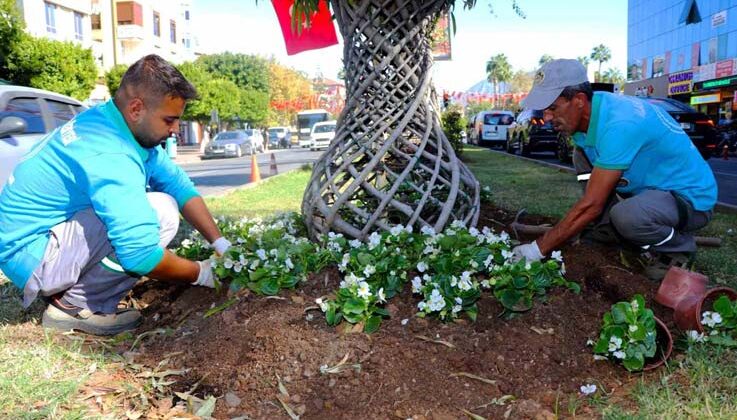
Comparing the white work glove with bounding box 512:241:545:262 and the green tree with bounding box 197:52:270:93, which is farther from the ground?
the green tree with bounding box 197:52:270:93

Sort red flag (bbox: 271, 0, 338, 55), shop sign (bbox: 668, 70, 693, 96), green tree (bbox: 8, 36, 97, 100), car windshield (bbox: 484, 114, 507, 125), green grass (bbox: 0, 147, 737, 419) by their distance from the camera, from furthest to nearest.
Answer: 1. shop sign (bbox: 668, 70, 693, 96)
2. car windshield (bbox: 484, 114, 507, 125)
3. green tree (bbox: 8, 36, 97, 100)
4. red flag (bbox: 271, 0, 338, 55)
5. green grass (bbox: 0, 147, 737, 419)

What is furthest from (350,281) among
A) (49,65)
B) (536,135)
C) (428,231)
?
(49,65)

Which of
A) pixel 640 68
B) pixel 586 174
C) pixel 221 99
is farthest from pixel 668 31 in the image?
pixel 586 174

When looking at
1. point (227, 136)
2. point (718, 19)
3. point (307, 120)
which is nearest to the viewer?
point (227, 136)

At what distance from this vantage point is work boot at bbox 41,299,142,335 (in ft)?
9.25

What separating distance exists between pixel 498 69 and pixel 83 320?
→ 100614mm

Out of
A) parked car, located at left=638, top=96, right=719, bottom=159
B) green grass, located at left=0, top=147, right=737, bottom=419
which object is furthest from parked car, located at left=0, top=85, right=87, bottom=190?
parked car, located at left=638, top=96, right=719, bottom=159

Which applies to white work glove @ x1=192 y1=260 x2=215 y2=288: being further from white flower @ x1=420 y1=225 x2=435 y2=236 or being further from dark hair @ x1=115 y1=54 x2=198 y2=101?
white flower @ x1=420 y1=225 x2=435 y2=236

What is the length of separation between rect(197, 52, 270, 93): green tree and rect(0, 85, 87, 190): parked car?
2197 inches

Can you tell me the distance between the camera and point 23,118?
6.51 meters

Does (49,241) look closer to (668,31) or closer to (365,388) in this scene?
(365,388)

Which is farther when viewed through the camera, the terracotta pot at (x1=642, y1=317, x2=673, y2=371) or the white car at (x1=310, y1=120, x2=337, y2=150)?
the white car at (x1=310, y1=120, x2=337, y2=150)

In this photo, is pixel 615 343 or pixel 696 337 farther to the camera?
pixel 696 337

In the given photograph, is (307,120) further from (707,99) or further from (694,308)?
(694,308)
